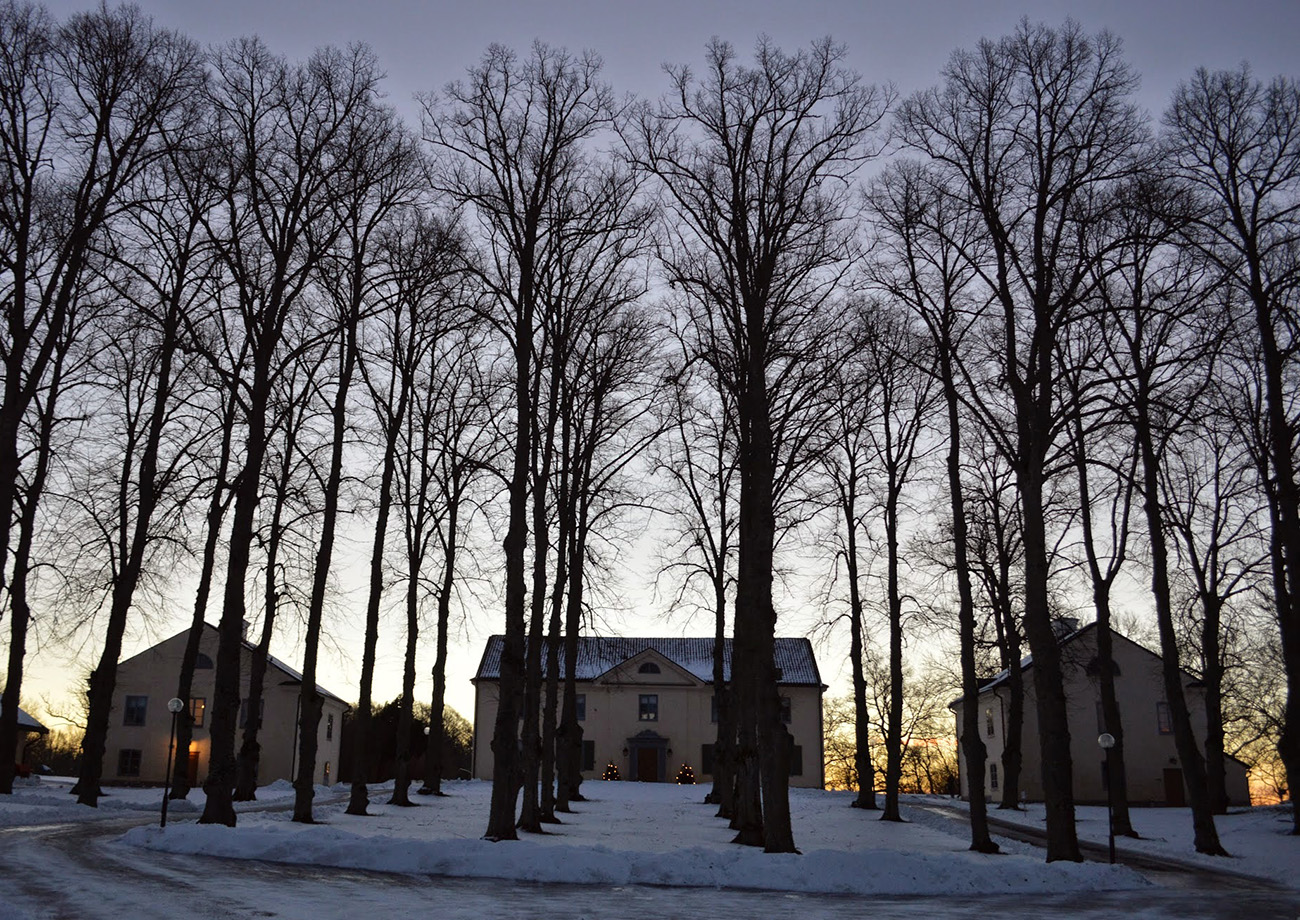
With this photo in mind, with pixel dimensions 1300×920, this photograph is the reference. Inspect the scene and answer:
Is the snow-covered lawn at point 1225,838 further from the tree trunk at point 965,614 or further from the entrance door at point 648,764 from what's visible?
the entrance door at point 648,764

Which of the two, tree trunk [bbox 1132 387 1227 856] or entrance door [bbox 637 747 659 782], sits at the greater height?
tree trunk [bbox 1132 387 1227 856]

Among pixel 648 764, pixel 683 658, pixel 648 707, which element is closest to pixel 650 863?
pixel 648 764

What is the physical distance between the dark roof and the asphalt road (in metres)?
49.8

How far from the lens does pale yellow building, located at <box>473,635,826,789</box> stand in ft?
205

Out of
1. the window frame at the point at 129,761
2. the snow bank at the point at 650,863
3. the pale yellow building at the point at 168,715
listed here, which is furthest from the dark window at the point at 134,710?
the snow bank at the point at 650,863

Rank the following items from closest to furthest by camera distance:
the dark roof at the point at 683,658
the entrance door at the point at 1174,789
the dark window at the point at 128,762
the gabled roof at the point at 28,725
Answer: the gabled roof at the point at 28,725 < the entrance door at the point at 1174,789 < the dark window at the point at 128,762 < the dark roof at the point at 683,658

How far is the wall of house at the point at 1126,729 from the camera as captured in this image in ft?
159

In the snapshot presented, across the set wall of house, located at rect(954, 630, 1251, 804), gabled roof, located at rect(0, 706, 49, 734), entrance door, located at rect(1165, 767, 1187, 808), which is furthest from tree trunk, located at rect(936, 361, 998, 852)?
gabled roof, located at rect(0, 706, 49, 734)

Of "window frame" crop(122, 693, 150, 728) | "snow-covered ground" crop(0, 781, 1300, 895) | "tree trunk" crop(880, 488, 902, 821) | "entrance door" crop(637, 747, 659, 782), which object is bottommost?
"entrance door" crop(637, 747, 659, 782)

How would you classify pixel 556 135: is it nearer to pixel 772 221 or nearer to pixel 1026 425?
pixel 772 221

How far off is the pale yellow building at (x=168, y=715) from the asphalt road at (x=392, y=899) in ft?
134

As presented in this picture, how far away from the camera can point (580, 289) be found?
2066 cm

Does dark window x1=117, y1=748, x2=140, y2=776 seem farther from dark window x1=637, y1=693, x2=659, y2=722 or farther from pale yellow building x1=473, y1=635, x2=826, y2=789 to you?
dark window x1=637, y1=693, x2=659, y2=722

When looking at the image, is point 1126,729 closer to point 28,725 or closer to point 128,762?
point 128,762
